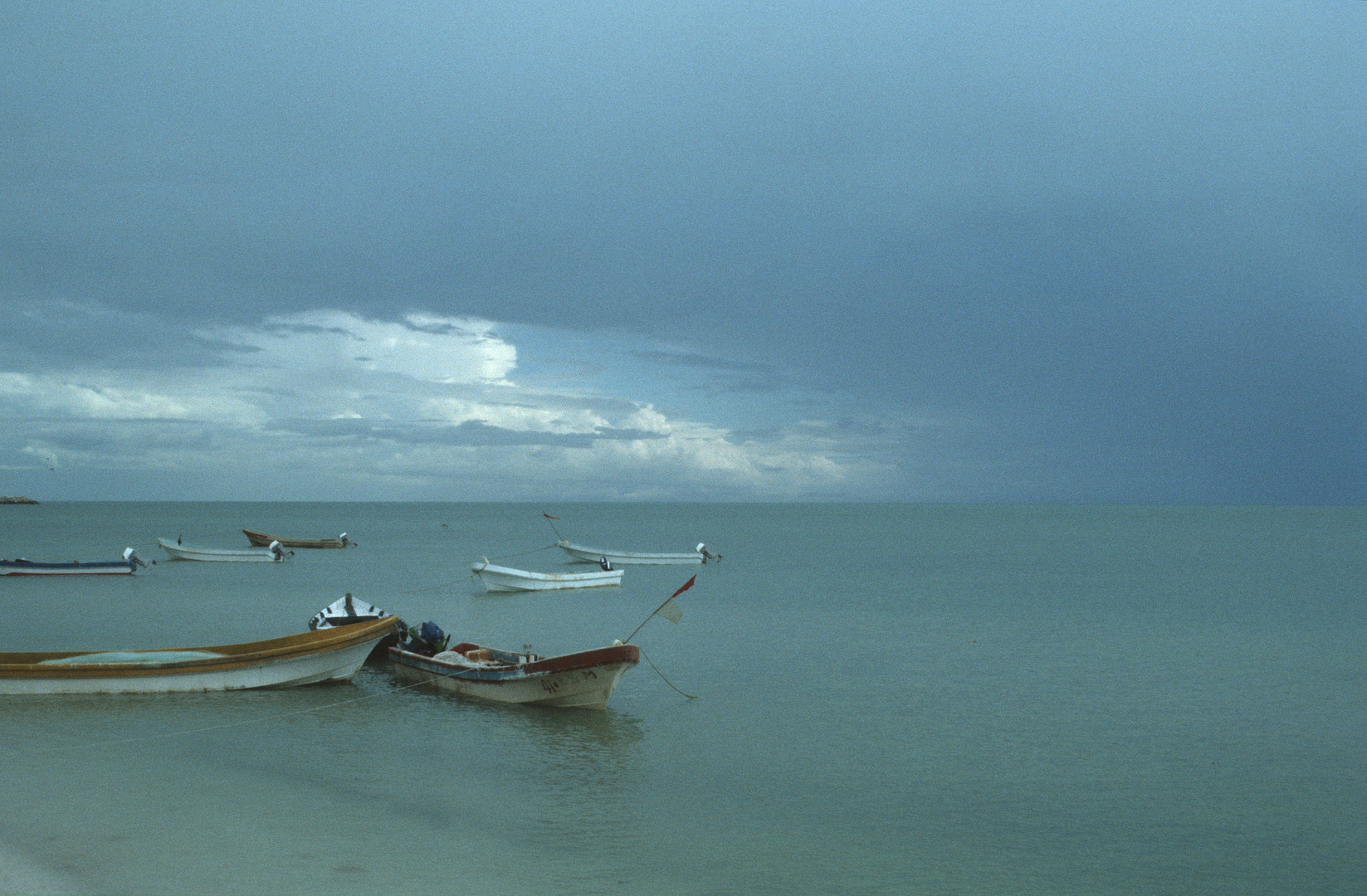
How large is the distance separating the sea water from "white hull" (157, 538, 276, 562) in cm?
2949

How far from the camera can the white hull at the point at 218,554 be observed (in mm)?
64438

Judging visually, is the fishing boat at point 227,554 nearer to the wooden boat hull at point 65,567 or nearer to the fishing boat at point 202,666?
the wooden boat hull at point 65,567

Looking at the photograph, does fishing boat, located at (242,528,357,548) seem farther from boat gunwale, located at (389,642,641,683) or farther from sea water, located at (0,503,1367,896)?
boat gunwale, located at (389,642,641,683)

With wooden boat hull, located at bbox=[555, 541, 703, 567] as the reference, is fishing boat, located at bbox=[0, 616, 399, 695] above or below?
below

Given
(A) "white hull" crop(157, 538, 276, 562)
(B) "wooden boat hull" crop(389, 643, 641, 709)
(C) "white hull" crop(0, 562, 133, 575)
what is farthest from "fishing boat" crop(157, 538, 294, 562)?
(B) "wooden boat hull" crop(389, 643, 641, 709)

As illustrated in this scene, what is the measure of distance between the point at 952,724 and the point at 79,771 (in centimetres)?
1558

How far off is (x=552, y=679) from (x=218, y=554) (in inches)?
2129

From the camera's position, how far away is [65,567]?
52969mm

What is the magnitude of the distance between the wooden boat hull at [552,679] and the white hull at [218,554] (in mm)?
50160

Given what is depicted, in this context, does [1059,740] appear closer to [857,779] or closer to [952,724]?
[952,724]

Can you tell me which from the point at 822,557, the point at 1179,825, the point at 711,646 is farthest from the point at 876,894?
the point at 822,557

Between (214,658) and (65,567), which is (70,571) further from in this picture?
(214,658)

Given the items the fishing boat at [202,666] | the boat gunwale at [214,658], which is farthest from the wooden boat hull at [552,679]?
the fishing boat at [202,666]

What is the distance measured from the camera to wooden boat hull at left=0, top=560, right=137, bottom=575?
51812mm
